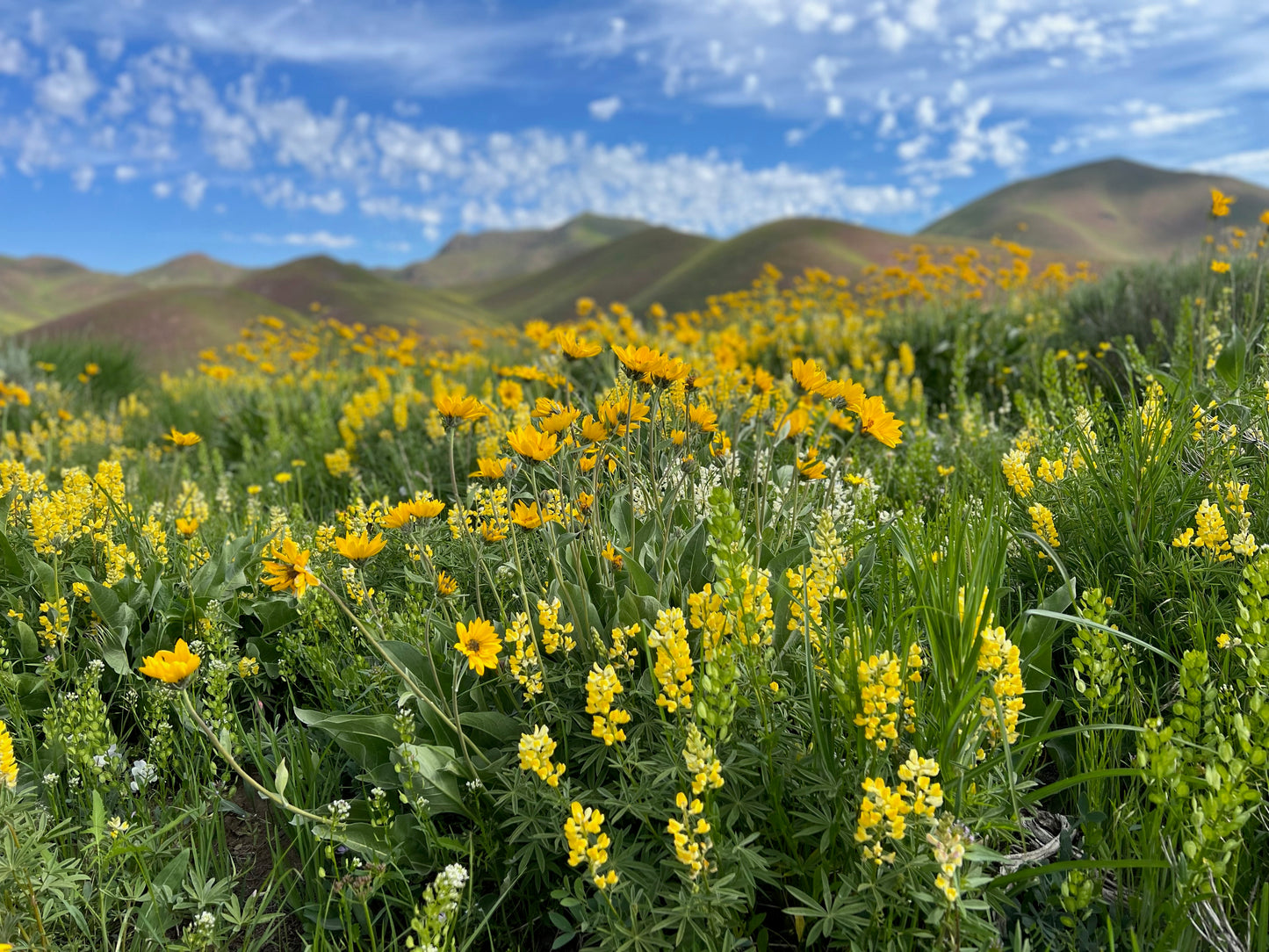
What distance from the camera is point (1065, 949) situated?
154 cm

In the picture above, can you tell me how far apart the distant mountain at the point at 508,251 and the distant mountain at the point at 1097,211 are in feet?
261

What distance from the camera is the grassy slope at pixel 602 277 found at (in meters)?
62.9

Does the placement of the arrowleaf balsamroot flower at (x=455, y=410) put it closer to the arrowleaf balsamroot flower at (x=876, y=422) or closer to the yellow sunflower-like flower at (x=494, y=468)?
the yellow sunflower-like flower at (x=494, y=468)

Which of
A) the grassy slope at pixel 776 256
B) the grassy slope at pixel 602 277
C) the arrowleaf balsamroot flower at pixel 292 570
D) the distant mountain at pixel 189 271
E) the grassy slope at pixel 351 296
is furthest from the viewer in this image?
the distant mountain at pixel 189 271

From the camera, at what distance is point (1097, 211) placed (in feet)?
263

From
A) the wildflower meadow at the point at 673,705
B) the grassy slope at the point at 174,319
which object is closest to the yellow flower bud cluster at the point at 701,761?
the wildflower meadow at the point at 673,705

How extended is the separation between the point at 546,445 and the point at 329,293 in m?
56.3

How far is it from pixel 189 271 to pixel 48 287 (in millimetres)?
16030

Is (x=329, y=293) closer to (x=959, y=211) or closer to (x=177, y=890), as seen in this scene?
(x=177, y=890)

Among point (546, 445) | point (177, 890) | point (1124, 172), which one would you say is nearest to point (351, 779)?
point (177, 890)

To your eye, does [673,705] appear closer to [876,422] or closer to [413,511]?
[413,511]

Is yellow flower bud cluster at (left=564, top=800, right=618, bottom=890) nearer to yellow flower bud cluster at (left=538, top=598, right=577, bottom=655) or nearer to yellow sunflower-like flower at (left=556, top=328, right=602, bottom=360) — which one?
yellow flower bud cluster at (left=538, top=598, right=577, bottom=655)

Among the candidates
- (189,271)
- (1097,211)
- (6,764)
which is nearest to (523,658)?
(6,764)

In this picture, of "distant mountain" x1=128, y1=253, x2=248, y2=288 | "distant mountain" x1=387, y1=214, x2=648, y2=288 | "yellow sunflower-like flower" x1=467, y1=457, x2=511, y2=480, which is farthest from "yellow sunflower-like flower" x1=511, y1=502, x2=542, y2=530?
"distant mountain" x1=387, y1=214, x2=648, y2=288
